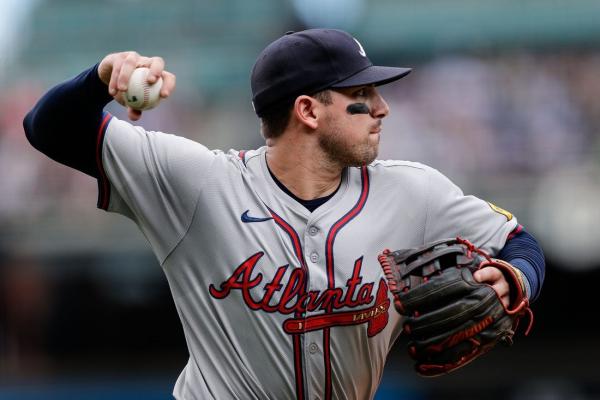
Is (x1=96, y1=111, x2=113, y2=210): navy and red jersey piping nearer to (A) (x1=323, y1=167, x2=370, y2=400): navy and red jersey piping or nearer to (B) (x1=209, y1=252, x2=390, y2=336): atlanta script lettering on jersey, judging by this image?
(B) (x1=209, y1=252, x2=390, y2=336): atlanta script lettering on jersey

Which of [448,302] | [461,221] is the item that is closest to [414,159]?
[461,221]

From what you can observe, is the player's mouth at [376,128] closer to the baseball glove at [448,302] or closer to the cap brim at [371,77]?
the cap brim at [371,77]

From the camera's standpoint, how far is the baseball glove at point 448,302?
2.82 metres

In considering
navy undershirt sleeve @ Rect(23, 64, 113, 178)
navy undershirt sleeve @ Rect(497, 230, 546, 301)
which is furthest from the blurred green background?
navy undershirt sleeve @ Rect(23, 64, 113, 178)

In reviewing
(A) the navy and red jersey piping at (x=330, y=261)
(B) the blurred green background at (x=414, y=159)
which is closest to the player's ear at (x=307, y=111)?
(A) the navy and red jersey piping at (x=330, y=261)

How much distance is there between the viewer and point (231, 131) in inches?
346

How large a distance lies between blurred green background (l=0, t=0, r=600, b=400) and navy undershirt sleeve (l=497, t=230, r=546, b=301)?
4.21 meters

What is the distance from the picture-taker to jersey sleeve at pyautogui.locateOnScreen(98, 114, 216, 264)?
9.92 ft

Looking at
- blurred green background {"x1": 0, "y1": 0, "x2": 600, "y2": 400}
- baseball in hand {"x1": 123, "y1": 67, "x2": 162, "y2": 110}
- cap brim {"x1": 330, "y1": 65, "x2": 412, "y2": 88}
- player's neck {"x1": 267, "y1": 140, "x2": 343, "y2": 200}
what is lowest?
blurred green background {"x1": 0, "y1": 0, "x2": 600, "y2": 400}

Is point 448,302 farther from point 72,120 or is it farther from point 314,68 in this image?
point 72,120

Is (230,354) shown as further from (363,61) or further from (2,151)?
(2,151)

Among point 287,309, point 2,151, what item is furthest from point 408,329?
point 2,151

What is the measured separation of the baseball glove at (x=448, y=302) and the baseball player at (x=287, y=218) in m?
0.06

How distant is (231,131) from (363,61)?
18.7 feet
